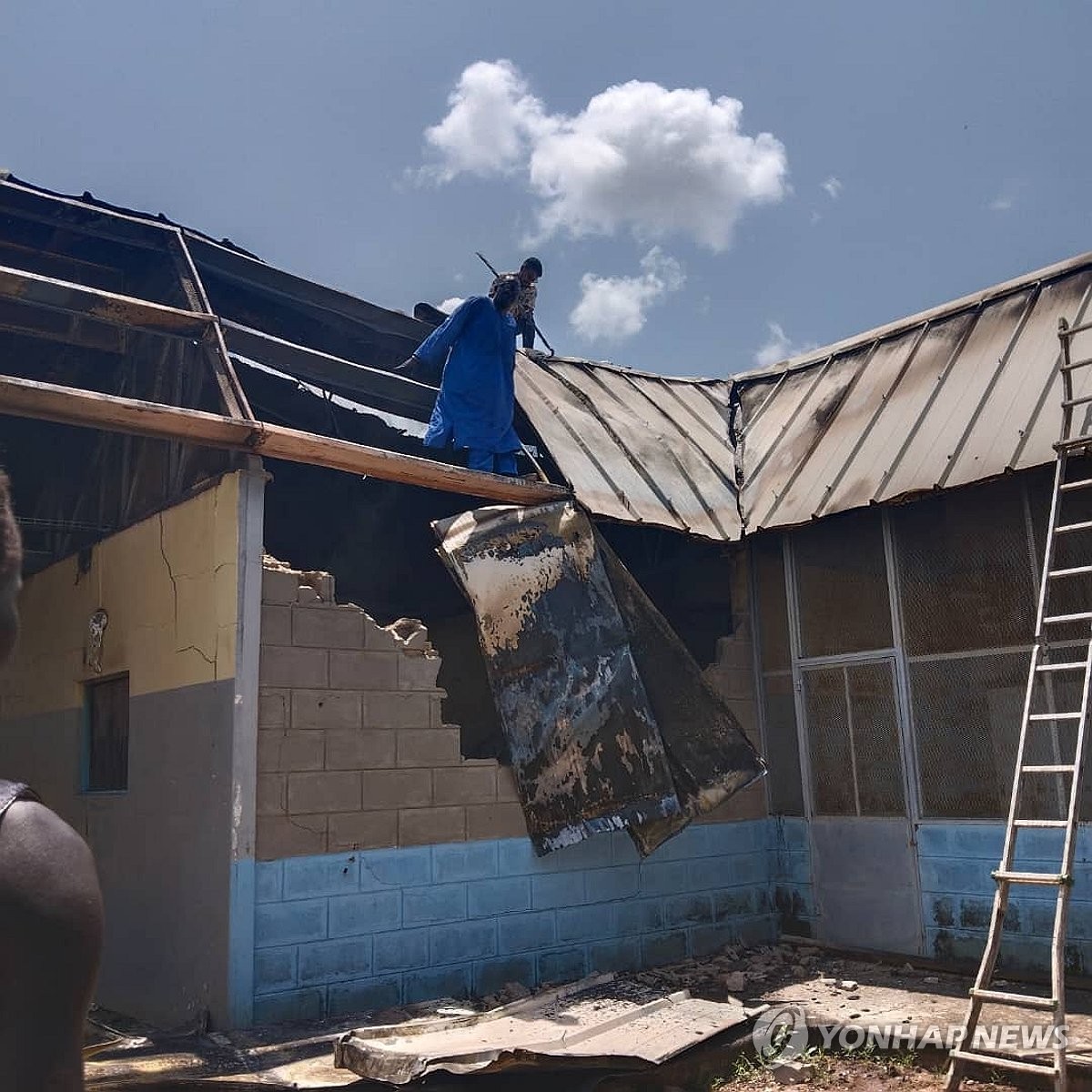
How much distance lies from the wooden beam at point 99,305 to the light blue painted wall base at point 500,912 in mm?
3483

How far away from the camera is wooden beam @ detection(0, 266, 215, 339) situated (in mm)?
6261

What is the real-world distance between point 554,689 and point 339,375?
2793 mm

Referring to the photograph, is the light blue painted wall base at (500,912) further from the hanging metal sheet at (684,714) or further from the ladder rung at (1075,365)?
the ladder rung at (1075,365)

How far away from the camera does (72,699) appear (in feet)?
26.1

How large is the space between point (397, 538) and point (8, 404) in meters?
3.93

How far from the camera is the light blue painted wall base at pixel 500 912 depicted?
6.03m

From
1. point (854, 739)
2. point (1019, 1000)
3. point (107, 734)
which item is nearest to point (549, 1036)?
point (1019, 1000)

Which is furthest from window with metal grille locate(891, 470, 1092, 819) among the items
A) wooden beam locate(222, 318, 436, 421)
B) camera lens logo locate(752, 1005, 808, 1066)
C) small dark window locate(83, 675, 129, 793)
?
small dark window locate(83, 675, 129, 793)

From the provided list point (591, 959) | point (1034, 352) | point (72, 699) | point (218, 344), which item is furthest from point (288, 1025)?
point (1034, 352)

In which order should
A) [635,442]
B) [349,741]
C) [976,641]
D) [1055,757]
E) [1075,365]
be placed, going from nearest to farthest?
1. [349,741]
2. [1075,365]
3. [1055,757]
4. [976,641]
5. [635,442]

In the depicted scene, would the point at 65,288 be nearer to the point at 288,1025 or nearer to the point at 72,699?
the point at 72,699

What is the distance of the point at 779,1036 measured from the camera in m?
5.95

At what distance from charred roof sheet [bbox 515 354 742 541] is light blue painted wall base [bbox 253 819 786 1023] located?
8.10ft

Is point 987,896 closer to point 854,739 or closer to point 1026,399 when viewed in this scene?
point 854,739
